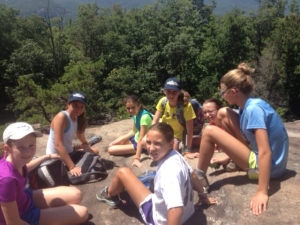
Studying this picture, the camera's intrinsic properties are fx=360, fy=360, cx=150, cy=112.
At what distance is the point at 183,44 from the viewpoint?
119 ft

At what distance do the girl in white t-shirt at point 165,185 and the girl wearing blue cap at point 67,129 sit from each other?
1.61 m

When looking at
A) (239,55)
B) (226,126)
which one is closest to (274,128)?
(226,126)

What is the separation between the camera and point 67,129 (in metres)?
5.75

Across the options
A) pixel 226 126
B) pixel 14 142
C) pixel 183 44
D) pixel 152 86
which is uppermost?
pixel 14 142

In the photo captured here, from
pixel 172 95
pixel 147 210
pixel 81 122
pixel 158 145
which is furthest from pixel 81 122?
pixel 158 145

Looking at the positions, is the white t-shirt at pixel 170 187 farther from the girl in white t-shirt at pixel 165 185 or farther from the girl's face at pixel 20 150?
the girl's face at pixel 20 150

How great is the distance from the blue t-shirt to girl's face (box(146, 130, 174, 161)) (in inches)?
37.6

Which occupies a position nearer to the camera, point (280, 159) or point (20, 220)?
point (20, 220)

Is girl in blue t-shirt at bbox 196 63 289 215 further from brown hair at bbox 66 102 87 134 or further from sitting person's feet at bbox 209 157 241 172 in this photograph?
brown hair at bbox 66 102 87 134

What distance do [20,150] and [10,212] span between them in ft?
2.02

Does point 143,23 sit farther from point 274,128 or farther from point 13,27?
point 274,128

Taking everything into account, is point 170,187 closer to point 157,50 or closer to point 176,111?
point 176,111

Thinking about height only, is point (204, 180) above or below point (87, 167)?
above

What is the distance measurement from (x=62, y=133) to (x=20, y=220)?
2.11 metres
